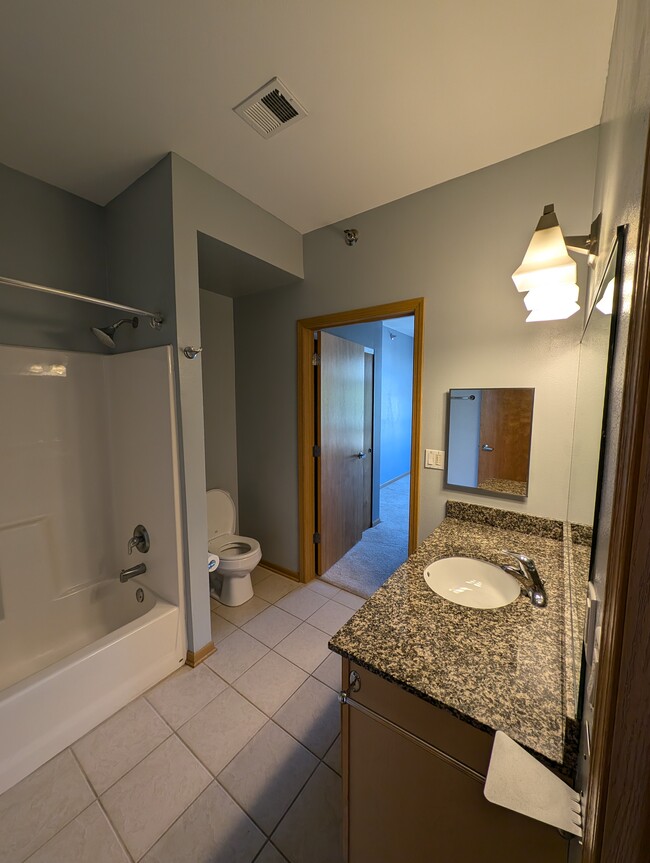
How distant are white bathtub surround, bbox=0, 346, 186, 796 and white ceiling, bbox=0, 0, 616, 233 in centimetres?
95

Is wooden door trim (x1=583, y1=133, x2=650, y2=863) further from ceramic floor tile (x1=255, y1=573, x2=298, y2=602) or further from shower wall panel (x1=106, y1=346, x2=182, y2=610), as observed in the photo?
ceramic floor tile (x1=255, y1=573, x2=298, y2=602)

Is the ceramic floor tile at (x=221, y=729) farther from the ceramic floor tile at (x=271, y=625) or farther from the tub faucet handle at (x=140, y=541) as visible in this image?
the tub faucet handle at (x=140, y=541)

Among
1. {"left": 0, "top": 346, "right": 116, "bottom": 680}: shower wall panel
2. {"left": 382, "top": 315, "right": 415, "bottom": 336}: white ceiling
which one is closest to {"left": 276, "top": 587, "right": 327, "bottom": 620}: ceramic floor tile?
{"left": 0, "top": 346, "right": 116, "bottom": 680}: shower wall panel

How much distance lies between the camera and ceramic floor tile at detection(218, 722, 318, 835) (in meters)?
1.20

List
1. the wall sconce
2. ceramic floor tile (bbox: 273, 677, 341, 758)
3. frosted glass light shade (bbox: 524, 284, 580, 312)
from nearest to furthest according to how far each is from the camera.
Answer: the wall sconce < frosted glass light shade (bbox: 524, 284, 580, 312) < ceramic floor tile (bbox: 273, 677, 341, 758)

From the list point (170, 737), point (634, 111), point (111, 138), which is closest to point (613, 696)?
point (634, 111)

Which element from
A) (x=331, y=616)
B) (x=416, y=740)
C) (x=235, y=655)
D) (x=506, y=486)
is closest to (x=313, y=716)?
(x=235, y=655)

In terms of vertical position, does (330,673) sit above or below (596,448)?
below

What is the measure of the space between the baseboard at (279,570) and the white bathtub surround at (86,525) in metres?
1.01

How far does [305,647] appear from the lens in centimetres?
195

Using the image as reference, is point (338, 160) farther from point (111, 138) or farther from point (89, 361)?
point (89, 361)

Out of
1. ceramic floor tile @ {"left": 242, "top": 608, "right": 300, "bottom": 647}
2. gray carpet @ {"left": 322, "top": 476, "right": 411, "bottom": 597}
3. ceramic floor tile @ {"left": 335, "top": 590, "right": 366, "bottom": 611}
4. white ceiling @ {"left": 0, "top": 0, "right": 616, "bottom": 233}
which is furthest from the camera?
gray carpet @ {"left": 322, "top": 476, "right": 411, "bottom": 597}

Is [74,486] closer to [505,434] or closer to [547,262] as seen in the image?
[505,434]

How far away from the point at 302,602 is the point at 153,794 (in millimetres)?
1247
